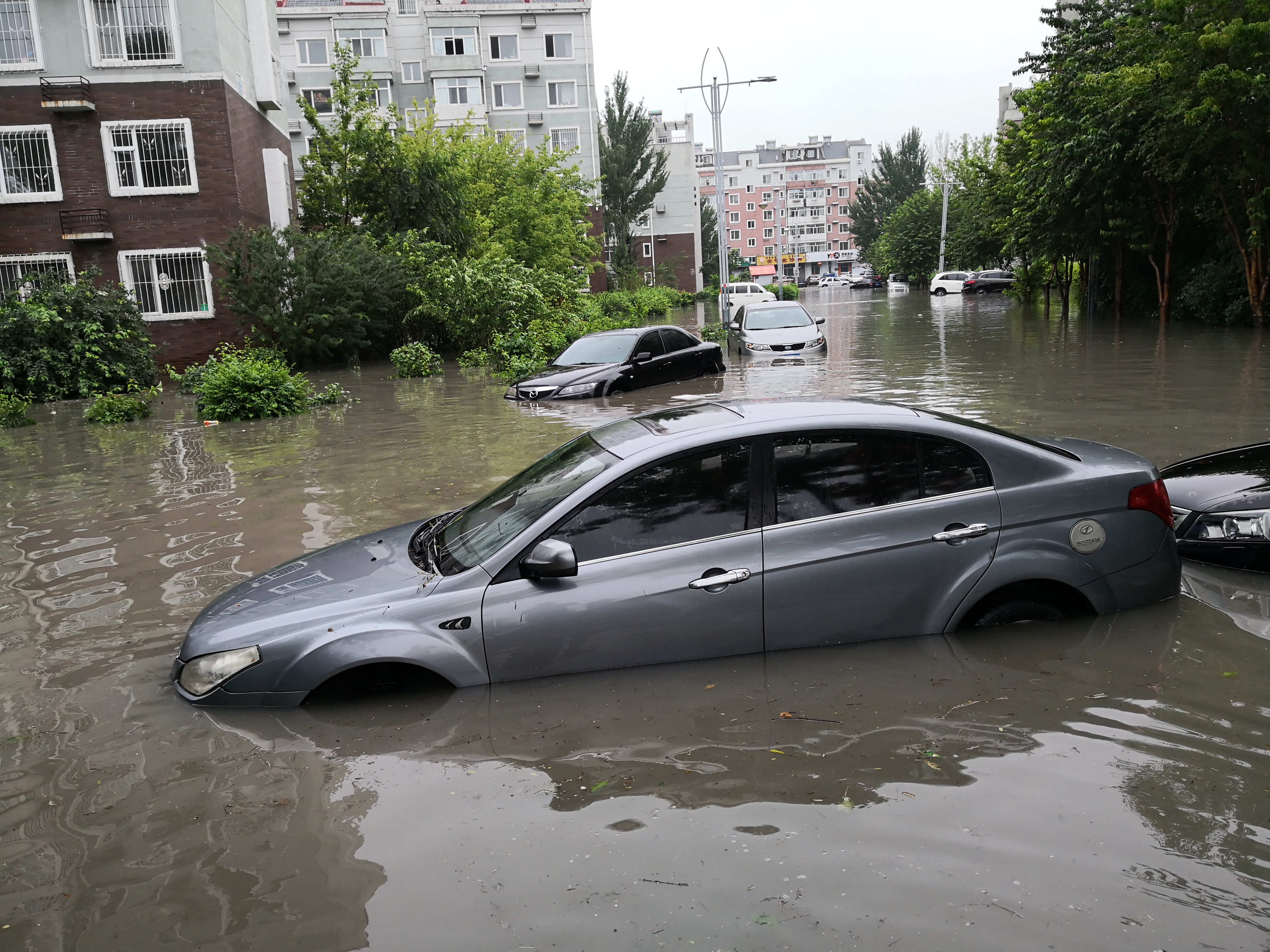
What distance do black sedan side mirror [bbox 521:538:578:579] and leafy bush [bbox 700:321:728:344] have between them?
25.1m

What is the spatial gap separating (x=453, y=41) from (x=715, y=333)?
30944 millimetres

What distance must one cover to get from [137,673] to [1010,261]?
5370 cm

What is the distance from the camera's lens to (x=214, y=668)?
477 centimetres

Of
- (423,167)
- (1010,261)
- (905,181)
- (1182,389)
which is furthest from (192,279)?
(905,181)

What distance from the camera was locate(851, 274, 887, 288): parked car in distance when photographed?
A: 9362 cm

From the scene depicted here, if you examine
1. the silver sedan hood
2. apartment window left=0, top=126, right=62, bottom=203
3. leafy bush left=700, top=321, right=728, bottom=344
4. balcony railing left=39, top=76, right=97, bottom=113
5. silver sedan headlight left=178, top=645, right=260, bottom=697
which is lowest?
leafy bush left=700, top=321, right=728, bottom=344

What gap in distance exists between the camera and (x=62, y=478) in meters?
11.8

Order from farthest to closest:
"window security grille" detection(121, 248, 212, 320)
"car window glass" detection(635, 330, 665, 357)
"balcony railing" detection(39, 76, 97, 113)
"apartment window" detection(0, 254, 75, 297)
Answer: "window security grille" detection(121, 248, 212, 320), "apartment window" detection(0, 254, 75, 297), "balcony railing" detection(39, 76, 97, 113), "car window glass" detection(635, 330, 665, 357)

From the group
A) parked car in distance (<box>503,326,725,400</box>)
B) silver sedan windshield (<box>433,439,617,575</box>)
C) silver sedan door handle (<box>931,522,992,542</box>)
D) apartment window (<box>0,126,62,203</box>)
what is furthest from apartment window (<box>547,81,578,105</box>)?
silver sedan door handle (<box>931,522,992,542</box>)

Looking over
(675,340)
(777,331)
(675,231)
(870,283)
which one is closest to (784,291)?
(675,231)

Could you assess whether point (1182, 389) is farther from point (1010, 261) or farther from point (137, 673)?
point (1010, 261)

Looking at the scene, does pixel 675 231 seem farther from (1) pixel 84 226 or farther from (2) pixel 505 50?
(1) pixel 84 226

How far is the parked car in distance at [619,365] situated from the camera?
1770 centimetres

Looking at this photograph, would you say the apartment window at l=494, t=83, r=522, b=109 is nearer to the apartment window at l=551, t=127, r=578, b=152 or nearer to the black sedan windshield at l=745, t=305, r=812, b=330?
the apartment window at l=551, t=127, r=578, b=152
